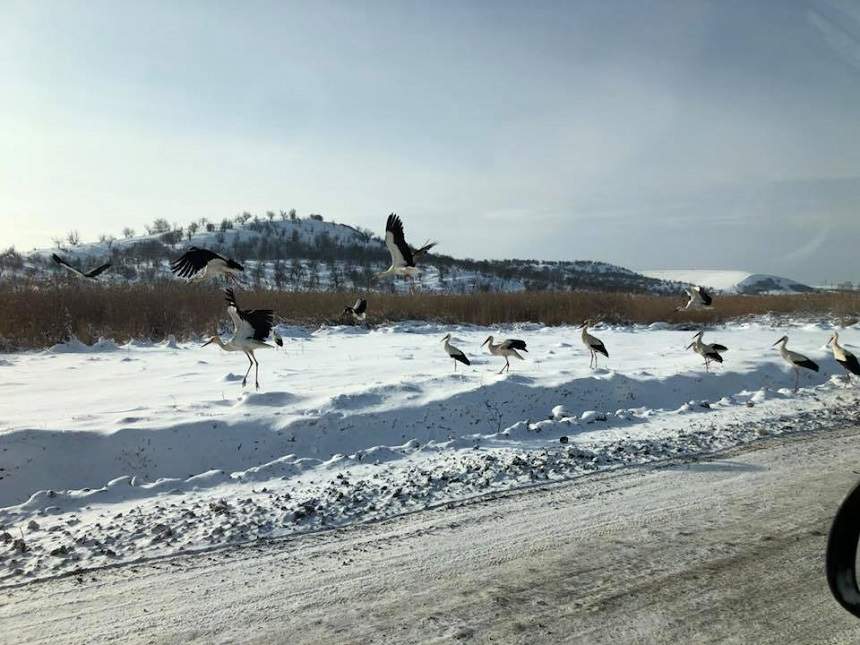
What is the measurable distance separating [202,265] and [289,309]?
13.3 m

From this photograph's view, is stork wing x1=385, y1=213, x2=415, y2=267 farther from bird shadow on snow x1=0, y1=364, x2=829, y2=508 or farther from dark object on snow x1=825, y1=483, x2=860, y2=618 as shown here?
dark object on snow x1=825, y1=483, x2=860, y2=618

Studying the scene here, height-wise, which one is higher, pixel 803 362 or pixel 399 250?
pixel 399 250

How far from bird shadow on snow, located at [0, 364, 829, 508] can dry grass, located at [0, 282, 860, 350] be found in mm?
10952

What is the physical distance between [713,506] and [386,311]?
1903 centimetres

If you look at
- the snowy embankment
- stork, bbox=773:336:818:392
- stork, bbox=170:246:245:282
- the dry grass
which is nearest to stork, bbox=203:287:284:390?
the snowy embankment

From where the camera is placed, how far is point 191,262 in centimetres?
818

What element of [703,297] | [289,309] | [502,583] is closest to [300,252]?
[289,309]

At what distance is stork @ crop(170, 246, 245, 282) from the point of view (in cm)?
800

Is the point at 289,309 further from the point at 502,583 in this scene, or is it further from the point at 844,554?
the point at 844,554

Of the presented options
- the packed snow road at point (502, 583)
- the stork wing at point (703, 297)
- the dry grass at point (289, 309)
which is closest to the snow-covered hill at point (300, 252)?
the dry grass at point (289, 309)

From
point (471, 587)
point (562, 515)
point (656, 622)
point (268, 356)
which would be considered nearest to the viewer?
point (656, 622)

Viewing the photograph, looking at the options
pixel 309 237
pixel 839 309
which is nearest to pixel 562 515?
pixel 839 309

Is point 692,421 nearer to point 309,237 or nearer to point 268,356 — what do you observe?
point 268,356

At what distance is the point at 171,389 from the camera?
9.54 m
